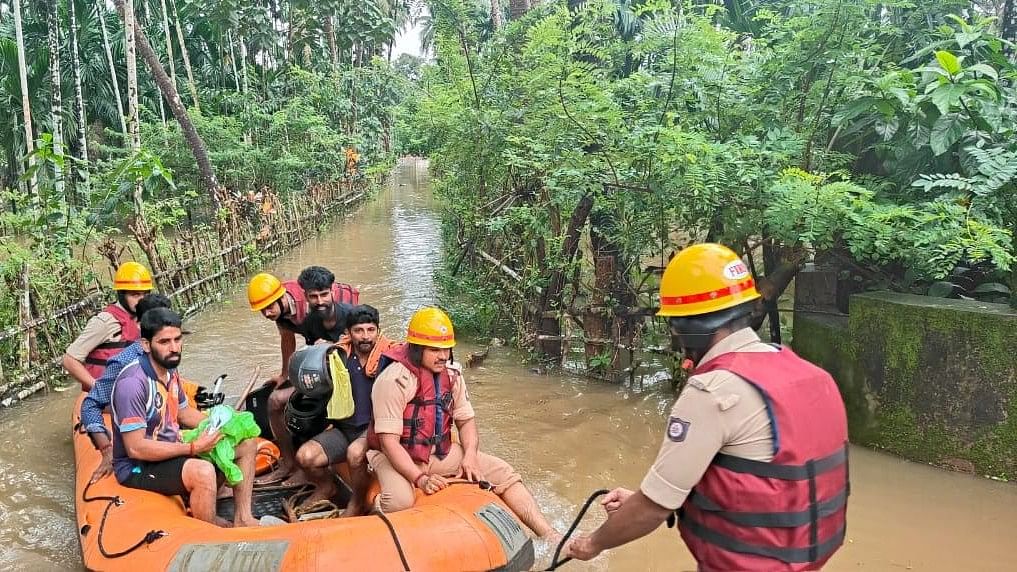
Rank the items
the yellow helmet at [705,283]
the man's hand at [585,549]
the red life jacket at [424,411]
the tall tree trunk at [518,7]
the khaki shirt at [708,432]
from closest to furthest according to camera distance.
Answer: the khaki shirt at [708,432]
the yellow helmet at [705,283]
the man's hand at [585,549]
the red life jacket at [424,411]
the tall tree trunk at [518,7]

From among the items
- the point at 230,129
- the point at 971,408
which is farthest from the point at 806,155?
the point at 230,129

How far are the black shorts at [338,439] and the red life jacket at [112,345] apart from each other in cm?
193

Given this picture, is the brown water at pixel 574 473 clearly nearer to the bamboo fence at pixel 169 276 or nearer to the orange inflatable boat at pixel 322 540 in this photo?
the bamboo fence at pixel 169 276

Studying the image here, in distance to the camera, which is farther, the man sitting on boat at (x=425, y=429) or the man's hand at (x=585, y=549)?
the man sitting on boat at (x=425, y=429)

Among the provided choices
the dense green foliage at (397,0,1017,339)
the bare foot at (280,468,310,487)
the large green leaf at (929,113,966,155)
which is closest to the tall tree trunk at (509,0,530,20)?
the dense green foliage at (397,0,1017,339)

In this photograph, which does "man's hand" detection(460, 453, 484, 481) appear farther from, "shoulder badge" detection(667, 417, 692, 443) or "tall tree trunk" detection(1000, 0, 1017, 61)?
"tall tree trunk" detection(1000, 0, 1017, 61)

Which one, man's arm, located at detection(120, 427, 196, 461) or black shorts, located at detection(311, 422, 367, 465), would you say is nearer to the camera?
man's arm, located at detection(120, 427, 196, 461)

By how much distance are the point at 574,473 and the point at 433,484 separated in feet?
6.93

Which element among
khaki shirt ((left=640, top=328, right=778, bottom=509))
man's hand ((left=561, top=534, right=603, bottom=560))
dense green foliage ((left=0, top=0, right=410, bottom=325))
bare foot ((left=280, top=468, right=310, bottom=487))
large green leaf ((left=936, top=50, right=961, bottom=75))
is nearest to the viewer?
khaki shirt ((left=640, top=328, right=778, bottom=509))

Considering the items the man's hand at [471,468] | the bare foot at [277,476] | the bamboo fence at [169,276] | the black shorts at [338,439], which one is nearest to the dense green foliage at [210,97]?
the bamboo fence at [169,276]

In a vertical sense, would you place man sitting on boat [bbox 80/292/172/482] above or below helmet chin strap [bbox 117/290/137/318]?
below

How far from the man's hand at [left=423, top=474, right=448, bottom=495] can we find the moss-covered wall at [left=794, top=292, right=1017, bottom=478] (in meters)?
3.80

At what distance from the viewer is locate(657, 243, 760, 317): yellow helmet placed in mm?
2178

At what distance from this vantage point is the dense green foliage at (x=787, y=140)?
18.2 ft
